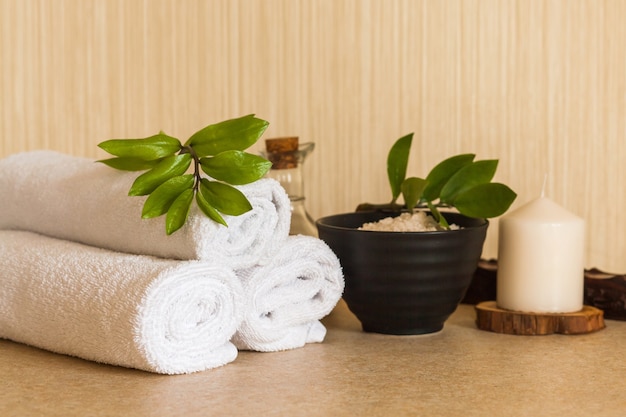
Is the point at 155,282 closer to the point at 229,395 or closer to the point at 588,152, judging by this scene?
the point at 229,395

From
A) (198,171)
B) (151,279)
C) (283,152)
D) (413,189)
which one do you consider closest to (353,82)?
(283,152)

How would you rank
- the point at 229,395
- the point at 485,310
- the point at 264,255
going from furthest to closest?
the point at 485,310, the point at 264,255, the point at 229,395

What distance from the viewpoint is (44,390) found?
0.73 m

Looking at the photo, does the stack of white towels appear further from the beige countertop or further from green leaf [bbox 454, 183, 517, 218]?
green leaf [bbox 454, 183, 517, 218]

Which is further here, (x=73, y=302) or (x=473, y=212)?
(x=473, y=212)

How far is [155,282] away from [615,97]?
0.58 meters

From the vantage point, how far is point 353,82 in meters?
1.16

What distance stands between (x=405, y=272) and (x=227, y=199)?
0.66 feet

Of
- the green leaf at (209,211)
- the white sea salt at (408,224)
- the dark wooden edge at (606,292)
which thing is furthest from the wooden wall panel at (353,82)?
the green leaf at (209,211)

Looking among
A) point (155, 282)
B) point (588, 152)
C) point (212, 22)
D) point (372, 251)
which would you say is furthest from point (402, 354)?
point (212, 22)

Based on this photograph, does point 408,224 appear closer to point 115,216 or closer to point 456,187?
point 456,187

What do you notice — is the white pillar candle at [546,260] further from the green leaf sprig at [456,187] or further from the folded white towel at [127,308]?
the folded white towel at [127,308]

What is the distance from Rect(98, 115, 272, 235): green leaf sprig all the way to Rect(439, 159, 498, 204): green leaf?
216 millimetres

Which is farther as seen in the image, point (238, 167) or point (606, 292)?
point (606, 292)
